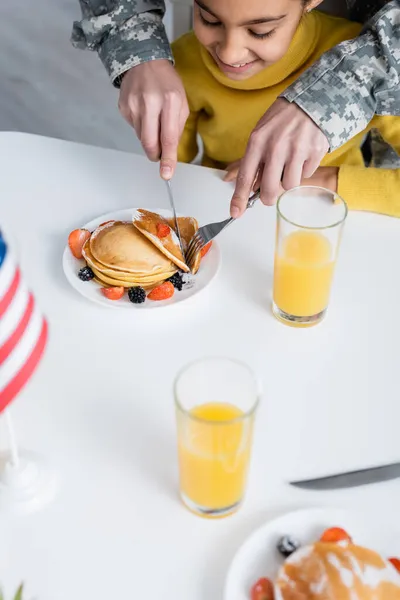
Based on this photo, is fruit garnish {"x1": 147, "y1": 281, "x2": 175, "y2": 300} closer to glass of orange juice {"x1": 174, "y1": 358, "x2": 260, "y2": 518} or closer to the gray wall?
glass of orange juice {"x1": 174, "y1": 358, "x2": 260, "y2": 518}

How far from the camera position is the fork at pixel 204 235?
3.74ft

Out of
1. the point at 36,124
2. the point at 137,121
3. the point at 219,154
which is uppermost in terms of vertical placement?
the point at 137,121

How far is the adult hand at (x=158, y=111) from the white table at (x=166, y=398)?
10 cm

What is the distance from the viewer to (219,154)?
1.59m

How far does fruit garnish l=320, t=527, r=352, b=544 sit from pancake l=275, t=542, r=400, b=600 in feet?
0.05

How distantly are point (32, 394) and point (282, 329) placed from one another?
0.37 meters

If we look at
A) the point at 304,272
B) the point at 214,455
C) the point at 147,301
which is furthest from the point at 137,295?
the point at 214,455

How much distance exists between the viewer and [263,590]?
73cm

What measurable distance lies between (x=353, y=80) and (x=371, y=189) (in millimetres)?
189

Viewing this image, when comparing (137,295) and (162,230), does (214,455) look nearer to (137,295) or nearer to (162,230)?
(137,295)

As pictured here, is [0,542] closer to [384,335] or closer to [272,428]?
[272,428]

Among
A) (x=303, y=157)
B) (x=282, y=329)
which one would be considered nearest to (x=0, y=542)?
(x=282, y=329)

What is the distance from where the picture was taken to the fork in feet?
3.74

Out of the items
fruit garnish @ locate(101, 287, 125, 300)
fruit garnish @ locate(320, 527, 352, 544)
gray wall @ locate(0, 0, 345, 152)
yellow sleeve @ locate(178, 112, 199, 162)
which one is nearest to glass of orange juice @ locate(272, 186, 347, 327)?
fruit garnish @ locate(101, 287, 125, 300)
